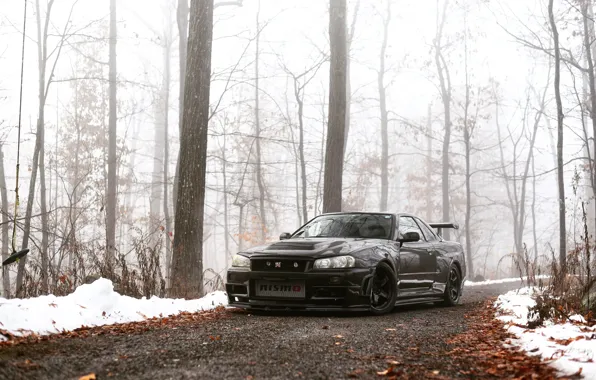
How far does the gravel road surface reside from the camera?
13.4 ft

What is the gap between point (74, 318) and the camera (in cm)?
630

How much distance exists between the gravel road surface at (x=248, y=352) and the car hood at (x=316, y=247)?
1007mm

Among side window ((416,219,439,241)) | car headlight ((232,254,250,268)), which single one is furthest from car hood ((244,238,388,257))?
side window ((416,219,439,241))

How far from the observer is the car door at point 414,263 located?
870cm

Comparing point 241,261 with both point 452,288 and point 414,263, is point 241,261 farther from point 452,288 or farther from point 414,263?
point 452,288

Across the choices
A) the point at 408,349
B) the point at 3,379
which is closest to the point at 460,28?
the point at 408,349

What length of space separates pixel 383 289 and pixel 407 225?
1.64 meters

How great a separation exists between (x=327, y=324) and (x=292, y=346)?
1.67 metres

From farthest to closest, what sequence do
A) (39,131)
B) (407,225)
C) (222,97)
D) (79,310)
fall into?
(222,97) < (39,131) < (407,225) < (79,310)

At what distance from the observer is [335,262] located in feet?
25.0

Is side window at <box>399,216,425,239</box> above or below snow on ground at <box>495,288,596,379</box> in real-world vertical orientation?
above

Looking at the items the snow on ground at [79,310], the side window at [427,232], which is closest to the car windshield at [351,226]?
the side window at [427,232]

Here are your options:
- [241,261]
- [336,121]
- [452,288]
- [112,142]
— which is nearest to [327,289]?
[241,261]

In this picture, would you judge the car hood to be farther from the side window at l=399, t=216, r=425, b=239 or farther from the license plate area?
the side window at l=399, t=216, r=425, b=239
